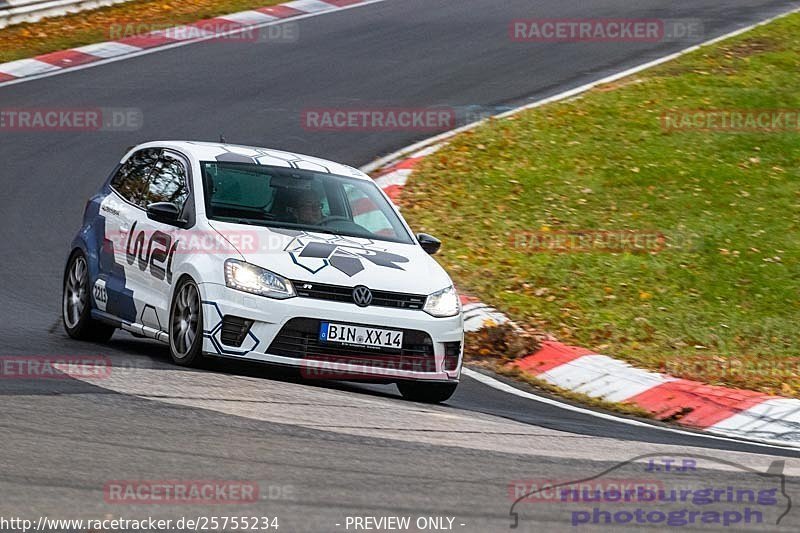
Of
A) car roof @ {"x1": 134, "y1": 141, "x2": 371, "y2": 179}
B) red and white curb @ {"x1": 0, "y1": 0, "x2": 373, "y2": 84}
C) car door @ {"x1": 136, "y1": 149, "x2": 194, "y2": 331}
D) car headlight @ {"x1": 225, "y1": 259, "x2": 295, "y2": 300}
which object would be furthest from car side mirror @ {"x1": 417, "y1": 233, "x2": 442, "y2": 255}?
red and white curb @ {"x1": 0, "y1": 0, "x2": 373, "y2": 84}

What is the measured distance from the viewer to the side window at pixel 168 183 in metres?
9.62

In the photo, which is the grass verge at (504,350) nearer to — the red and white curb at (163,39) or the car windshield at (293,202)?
the car windshield at (293,202)

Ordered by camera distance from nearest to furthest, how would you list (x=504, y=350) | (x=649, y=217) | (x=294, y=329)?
(x=294, y=329) < (x=504, y=350) < (x=649, y=217)

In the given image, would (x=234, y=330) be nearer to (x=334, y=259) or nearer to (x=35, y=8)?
(x=334, y=259)

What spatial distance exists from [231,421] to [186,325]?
2052mm

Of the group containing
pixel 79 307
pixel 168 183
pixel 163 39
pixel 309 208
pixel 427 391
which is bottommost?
pixel 163 39

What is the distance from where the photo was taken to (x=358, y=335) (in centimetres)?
848

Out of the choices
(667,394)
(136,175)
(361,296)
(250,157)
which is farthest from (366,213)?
(667,394)

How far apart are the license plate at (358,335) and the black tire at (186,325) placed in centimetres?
81

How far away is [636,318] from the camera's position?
12000 mm

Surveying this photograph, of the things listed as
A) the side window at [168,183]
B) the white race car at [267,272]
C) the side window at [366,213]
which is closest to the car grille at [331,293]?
the white race car at [267,272]

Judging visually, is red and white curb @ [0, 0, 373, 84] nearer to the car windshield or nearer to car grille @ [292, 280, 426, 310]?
the car windshield

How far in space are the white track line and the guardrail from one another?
13774mm

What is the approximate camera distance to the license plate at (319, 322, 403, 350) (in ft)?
27.7
